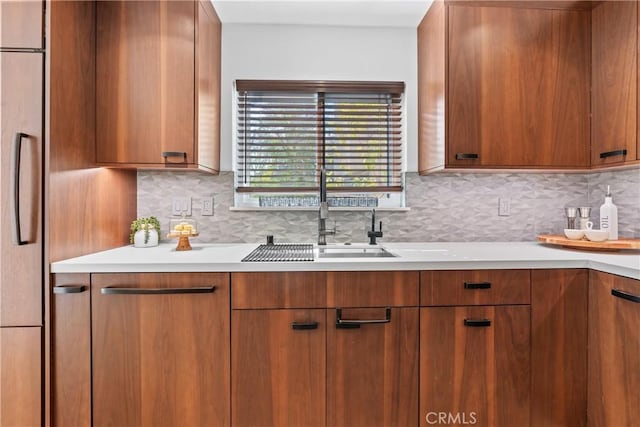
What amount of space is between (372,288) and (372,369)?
0.37 m

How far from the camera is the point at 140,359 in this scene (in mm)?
1491

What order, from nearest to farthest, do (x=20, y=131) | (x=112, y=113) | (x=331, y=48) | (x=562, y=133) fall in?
(x=20, y=131), (x=112, y=113), (x=562, y=133), (x=331, y=48)

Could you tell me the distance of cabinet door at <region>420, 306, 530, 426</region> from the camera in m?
1.54

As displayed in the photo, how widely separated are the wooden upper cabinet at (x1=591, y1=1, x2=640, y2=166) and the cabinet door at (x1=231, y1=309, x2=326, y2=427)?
1.80 m

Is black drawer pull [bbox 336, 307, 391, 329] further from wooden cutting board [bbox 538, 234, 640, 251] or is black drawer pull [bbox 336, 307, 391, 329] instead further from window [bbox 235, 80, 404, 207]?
wooden cutting board [bbox 538, 234, 640, 251]

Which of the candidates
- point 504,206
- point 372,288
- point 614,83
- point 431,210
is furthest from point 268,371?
point 614,83

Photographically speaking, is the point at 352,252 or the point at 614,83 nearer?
the point at 614,83

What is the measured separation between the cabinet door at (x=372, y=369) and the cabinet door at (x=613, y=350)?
0.83 metres

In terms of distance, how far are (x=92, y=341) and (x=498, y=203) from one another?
95.1 inches

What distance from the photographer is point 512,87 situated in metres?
1.88

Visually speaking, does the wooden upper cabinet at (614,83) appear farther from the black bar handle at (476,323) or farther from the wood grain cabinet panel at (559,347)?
the black bar handle at (476,323)

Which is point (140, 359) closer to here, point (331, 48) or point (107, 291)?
point (107, 291)

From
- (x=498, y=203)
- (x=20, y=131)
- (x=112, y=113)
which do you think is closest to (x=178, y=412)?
(x=20, y=131)

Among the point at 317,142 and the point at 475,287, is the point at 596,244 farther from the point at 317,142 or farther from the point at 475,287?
the point at 317,142
